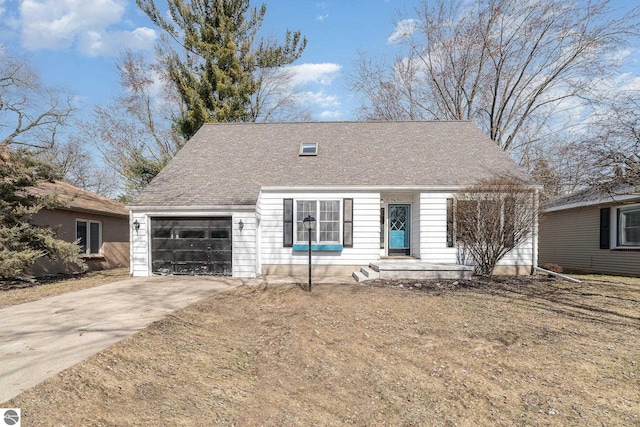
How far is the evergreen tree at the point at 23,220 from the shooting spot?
28.2ft

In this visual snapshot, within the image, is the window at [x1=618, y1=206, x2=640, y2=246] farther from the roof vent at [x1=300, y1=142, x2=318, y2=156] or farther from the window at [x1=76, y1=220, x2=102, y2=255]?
the window at [x1=76, y1=220, x2=102, y2=255]

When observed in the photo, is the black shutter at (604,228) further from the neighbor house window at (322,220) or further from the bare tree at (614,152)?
the neighbor house window at (322,220)

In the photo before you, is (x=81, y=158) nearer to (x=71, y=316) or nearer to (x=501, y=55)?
(x=71, y=316)

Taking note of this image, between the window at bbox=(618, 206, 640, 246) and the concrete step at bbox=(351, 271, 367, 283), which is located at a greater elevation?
the window at bbox=(618, 206, 640, 246)

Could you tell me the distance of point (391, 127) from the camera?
14227 mm

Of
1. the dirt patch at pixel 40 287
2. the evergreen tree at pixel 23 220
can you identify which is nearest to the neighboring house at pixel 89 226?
the evergreen tree at pixel 23 220

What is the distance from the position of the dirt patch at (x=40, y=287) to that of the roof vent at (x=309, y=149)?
771 centimetres

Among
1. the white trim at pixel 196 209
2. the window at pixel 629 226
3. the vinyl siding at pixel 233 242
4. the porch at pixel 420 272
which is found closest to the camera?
the porch at pixel 420 272

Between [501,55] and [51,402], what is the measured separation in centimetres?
2363

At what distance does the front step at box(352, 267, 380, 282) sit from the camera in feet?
30.7

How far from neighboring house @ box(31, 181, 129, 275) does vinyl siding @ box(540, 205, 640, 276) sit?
17.0 m

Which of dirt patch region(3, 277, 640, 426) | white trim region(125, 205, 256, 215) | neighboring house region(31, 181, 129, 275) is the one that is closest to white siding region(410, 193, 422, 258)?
dirt patch region(3, 277, 640, 426)

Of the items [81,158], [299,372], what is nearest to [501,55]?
[299,372]

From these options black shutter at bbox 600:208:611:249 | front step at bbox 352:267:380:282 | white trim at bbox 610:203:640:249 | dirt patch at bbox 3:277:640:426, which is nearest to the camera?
dirt patch at bbox 3:277:640:426
